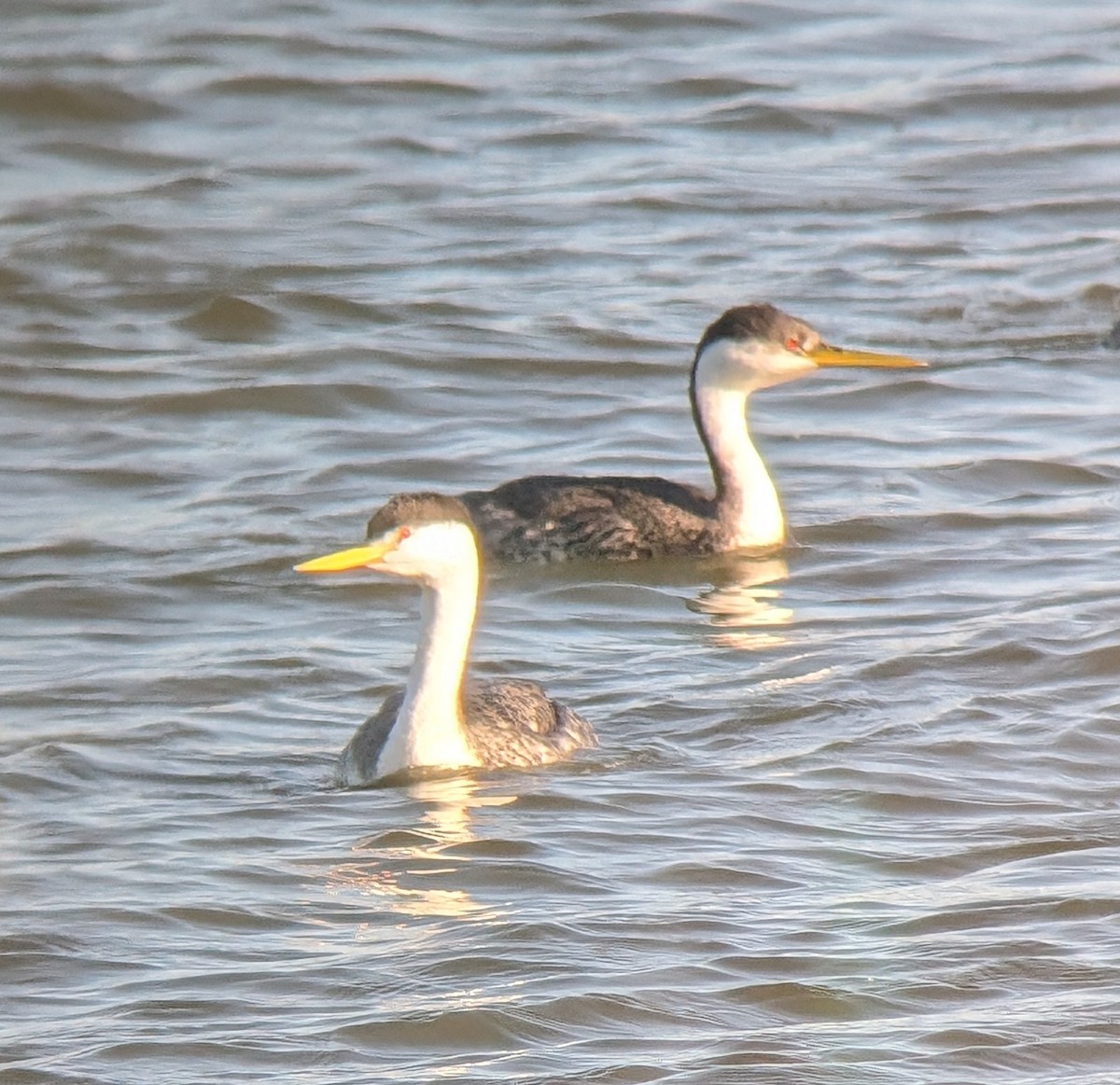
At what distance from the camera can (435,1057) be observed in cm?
612

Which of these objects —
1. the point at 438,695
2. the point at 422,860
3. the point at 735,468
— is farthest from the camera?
the point at 735,468

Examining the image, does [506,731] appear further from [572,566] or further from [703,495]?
[703,495]

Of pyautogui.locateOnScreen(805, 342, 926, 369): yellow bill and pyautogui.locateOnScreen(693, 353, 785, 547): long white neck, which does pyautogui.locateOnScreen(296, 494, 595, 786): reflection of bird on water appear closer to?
pyautogui.locateOnScreen(693, 353, 785, 547): long white neck

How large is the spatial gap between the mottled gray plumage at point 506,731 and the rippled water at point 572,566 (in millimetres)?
126

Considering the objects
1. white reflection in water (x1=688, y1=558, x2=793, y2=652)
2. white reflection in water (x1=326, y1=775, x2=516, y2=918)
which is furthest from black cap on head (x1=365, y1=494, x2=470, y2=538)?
white reflection in water (x1=688, y1=558, x2=793, y2=652)

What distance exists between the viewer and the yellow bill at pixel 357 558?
8.29 meters

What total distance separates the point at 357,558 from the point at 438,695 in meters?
0.50

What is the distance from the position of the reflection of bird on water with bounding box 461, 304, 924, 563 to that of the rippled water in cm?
21

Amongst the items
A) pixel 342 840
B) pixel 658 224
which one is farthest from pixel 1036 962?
pixel 658 224

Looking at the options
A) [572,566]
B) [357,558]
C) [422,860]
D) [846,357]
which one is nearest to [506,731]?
[357,558]

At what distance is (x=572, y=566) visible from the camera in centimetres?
1160

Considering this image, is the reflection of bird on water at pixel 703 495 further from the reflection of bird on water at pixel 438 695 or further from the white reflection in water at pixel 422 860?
the white reflection in water at pixel 422 860

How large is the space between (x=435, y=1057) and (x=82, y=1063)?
761 mm

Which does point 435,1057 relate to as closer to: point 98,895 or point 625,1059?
point 625,1059
